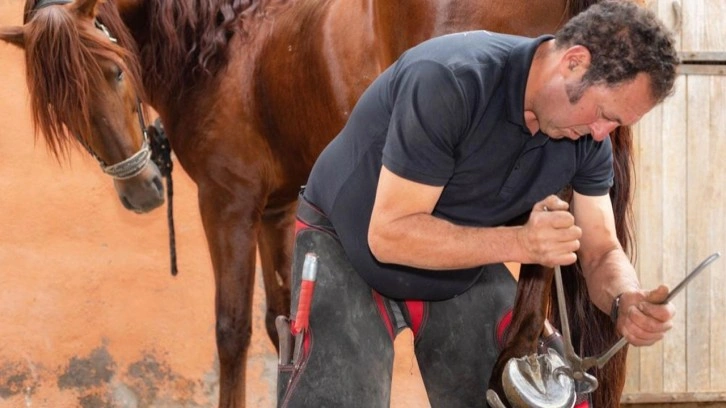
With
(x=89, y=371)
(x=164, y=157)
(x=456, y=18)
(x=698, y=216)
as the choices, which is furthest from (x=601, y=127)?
(x=89, y=371)

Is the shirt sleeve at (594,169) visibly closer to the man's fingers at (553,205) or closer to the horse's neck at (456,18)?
the man's fingers at (553,205)

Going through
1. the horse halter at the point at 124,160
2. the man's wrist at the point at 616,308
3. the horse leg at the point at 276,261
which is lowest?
the horse leg at the point at 276,261

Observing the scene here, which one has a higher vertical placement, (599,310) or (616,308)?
(616,308)

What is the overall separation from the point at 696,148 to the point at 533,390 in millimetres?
2456

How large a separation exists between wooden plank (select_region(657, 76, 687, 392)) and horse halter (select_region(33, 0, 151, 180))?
2.10 m

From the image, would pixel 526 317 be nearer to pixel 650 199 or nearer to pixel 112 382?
pixel 650 199

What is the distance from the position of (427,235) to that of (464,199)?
218 mm

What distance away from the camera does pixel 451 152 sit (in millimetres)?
1820

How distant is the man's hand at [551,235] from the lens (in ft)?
5.53

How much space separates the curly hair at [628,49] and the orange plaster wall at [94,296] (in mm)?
2451

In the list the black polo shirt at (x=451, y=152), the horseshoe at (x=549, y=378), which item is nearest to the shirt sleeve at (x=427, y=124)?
the black polo shirt at (x=451, y=152)

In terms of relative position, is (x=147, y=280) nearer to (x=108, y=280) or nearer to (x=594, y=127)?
(x=108, y=280)

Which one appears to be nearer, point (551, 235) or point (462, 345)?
point (551, 235)

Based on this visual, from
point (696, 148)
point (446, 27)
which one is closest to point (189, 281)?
point (446, 27)
